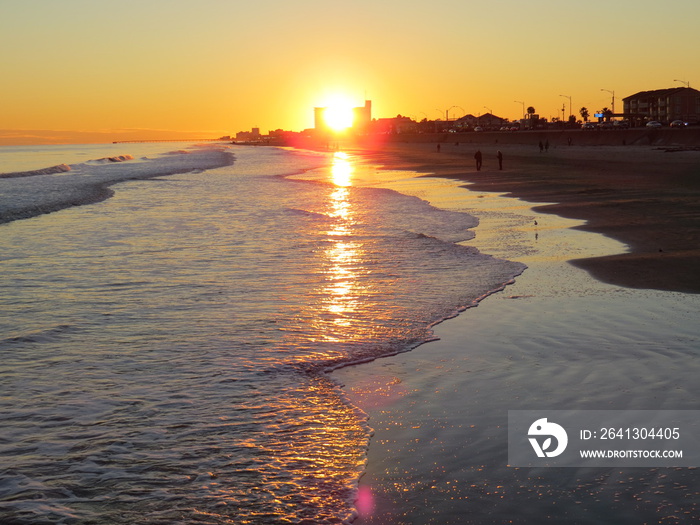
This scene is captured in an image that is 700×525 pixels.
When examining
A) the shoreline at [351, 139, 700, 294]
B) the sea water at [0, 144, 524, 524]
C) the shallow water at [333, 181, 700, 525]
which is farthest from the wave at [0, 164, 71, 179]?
the shallow water at [333, 181, 700, 525]

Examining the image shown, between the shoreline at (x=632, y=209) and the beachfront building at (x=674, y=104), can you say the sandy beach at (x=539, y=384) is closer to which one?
the shoreline at (x=632, y=209)

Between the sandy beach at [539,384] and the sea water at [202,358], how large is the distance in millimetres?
456

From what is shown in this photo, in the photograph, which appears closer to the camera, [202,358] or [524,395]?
[524,395]

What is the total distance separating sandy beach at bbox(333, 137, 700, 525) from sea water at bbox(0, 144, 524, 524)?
0.46 metres

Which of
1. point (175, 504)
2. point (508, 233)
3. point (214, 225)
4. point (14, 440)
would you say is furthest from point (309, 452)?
point (214, 225)

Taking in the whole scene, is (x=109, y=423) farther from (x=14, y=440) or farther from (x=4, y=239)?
(x=4, y=239)

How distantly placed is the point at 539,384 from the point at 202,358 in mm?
4050

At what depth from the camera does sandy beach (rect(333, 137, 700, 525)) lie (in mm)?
5352

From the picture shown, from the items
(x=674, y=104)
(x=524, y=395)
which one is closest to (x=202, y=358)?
(x=524, y=395)

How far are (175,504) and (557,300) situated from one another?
839 cm

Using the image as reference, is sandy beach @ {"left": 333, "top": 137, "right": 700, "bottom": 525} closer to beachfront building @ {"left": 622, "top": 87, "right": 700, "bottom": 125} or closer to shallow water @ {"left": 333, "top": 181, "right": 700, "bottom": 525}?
shallow water @ {"left": 333, "top": 181, "right": 700, "bottom": 525}

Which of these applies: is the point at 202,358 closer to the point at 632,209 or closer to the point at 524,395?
the point at 524,395

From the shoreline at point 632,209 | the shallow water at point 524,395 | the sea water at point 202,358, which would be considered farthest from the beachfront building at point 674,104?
the shallow water at point 524,395

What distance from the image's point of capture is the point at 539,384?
7.93 meters
